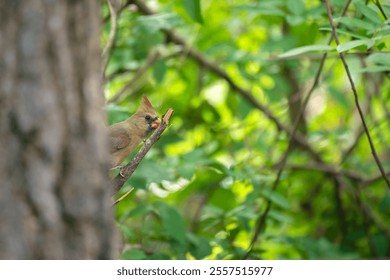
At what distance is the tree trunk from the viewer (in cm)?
123

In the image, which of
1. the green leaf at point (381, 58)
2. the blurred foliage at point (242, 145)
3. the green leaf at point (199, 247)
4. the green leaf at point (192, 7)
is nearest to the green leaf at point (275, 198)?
the blurred foliage at point (242, 145)

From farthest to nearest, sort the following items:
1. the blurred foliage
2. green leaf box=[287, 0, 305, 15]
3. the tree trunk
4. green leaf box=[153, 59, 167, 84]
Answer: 1. green leaf box=[153, 59, 167, 84]
2. the blurred foliage
3. green leaf box=[287, 0, 305, 15]
4. the tree trunk

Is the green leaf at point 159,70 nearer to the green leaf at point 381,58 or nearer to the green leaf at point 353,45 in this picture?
the green leaf at point 381,58

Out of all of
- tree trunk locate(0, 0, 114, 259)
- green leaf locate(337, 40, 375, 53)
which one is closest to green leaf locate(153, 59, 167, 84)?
green leaf locate(337, 40, 375, 53)

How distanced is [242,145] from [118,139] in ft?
6.12

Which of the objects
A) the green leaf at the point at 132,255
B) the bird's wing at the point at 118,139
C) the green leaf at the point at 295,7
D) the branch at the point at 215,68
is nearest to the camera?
the green leaf at the point at 132,255

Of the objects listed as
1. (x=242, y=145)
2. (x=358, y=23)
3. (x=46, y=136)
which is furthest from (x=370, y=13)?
(x=242, y=145)

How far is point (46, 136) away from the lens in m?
1.24

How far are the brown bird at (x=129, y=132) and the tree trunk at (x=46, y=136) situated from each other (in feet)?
4.23

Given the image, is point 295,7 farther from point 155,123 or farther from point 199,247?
point 199,247

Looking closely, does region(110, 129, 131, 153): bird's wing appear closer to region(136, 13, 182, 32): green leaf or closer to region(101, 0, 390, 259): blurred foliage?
region(101, 0, 390, 259): blurred foliage

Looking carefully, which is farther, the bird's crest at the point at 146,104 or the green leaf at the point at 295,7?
the green leaf at the point at 295,7

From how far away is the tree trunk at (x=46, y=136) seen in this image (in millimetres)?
1229

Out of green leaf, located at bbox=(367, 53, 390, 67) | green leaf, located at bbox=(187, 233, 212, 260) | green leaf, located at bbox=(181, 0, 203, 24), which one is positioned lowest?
green leaf, located at bbox=(187, 233, 212, 260)
